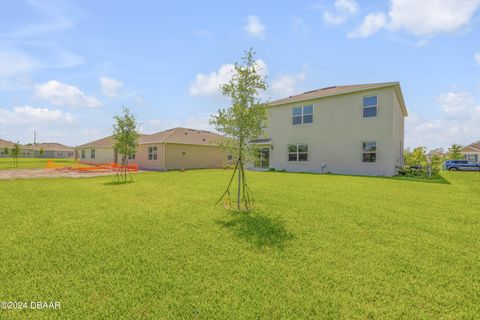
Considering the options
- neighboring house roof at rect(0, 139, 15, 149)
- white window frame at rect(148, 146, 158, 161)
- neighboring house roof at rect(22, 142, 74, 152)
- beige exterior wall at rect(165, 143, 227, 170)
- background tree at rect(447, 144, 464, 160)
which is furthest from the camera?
neighboring house roof at rect(22, 142, 74, 152)

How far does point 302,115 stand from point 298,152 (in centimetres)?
342

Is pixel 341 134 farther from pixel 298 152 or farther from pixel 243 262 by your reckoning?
pixel 243 262

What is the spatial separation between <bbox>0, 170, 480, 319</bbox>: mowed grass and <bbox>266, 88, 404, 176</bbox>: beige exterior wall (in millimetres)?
11163

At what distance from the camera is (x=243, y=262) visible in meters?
4.19

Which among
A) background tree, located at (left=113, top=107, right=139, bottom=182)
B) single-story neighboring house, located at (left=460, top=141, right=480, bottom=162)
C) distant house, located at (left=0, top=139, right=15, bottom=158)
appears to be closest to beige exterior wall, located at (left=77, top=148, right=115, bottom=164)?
background tree, located at (left=113, top=107, right=139, bottom=182)

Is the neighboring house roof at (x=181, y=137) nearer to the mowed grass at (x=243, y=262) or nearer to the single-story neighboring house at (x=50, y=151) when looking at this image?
the mowed grass at (x=243, y=262)

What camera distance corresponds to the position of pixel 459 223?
6.27m

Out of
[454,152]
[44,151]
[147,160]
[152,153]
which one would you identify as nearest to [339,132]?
[152,153]

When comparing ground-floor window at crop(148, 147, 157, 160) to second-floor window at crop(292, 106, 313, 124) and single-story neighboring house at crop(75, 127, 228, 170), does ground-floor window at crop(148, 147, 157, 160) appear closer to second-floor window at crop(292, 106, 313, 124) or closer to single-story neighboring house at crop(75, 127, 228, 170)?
single-story neighboring house at crop(75, 127, 228, 170)

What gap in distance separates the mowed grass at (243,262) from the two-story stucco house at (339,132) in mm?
11211

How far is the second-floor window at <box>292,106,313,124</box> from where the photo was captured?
2127cm

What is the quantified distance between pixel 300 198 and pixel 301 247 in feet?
14.9

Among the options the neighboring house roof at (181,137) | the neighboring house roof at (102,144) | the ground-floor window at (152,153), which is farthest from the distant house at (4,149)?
the ground-floor window at (152,153)

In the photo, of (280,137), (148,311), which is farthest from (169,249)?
(280,137)
